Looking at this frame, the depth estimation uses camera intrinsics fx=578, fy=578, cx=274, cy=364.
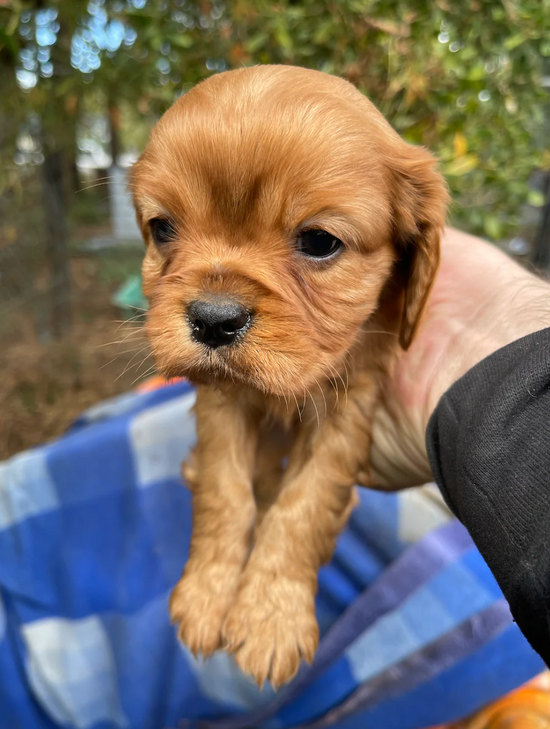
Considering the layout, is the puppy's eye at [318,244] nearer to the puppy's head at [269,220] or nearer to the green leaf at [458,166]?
the puppy's head at [269,220]

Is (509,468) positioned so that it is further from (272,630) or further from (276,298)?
(272,630)

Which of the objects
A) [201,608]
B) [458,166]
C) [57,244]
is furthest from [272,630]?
[57,244]

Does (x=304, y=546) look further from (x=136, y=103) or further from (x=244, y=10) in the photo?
(x=136, y=103)

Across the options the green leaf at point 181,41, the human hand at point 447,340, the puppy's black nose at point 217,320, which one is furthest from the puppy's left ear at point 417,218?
the green leaf at point 181,41

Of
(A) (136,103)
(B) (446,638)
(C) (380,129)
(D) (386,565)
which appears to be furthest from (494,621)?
(A) (136,103)

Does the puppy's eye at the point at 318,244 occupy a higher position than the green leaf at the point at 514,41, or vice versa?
the green leaf at the point at 514,41
